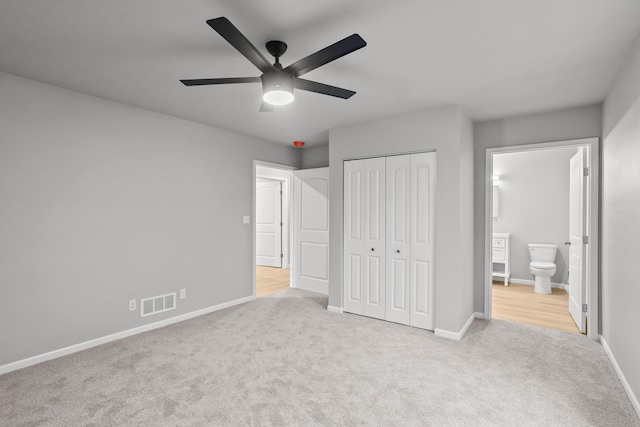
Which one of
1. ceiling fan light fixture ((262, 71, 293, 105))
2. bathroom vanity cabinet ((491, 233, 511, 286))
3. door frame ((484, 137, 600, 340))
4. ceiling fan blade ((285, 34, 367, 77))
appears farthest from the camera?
bathroom vanity cabinet ((491, 233, 511, 286))

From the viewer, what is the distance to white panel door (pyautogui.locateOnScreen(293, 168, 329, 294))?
5.19 m

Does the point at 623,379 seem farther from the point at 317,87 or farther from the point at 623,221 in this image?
the point at 317,87

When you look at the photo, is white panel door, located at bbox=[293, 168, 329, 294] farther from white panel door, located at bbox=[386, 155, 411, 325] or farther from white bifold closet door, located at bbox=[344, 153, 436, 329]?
white panel door, located at bbox=[386, 155, 411, 325]

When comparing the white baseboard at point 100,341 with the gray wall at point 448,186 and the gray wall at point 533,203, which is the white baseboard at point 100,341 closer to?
the gray wall at point 448,186

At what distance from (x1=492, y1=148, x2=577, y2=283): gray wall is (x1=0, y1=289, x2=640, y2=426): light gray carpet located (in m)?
2.61

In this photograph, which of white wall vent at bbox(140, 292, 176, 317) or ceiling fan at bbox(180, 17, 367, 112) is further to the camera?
white wall vent at bbox(140, 292, 176, 317)

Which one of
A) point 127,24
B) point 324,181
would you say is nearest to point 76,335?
point 127,24

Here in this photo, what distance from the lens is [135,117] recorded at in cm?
343

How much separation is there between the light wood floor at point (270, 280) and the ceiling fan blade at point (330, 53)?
151 inches

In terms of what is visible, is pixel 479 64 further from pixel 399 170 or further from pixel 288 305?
pixel 288 305

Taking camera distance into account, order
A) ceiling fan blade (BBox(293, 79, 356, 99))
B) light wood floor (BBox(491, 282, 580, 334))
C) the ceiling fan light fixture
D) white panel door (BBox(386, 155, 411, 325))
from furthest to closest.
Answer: light wood floor (BBox(491, 282, 580, 334)), white panel door (BBox(386, 155, 411, 325)), ceiling fan blade (BBox(293, 79, 356, 99)), the ceiling fan light fixture

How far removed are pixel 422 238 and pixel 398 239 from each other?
0.92 feet

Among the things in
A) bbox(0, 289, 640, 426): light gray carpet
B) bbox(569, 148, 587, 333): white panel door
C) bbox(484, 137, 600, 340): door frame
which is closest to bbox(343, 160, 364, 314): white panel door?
bbox(0, 289, 640, 426): light gray carpet

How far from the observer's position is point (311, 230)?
5336 mm
